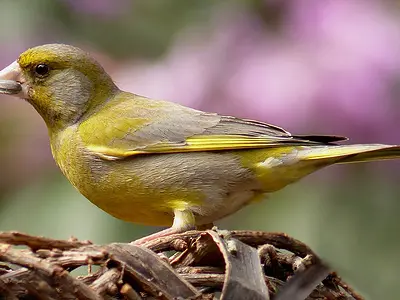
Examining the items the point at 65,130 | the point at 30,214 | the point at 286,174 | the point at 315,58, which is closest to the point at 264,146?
the point at 286,174

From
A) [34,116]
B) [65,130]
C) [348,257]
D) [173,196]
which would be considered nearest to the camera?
[173,196]

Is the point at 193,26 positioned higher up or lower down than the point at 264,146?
higher up

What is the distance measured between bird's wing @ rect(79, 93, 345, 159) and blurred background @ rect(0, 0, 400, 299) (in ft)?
1.85

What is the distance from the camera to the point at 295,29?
368 cm

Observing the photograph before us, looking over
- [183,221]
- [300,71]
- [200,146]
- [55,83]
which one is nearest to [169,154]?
[200,146]

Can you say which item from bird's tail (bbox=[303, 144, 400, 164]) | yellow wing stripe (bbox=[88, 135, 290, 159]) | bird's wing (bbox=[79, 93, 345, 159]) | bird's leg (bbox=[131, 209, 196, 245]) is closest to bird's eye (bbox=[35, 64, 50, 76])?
bird's wing (bbox=[79, 93, 345, 159])

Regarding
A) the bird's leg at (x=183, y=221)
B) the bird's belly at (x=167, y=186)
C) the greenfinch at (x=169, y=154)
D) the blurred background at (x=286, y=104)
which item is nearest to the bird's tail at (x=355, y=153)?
the greenfinch at (x=169, y=154)

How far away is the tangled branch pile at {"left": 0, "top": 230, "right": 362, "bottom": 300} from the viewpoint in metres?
1.50

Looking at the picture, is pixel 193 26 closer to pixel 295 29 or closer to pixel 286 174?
pixel 295 29

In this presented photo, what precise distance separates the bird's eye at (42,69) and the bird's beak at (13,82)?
0.20ft

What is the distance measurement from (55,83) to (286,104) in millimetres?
867

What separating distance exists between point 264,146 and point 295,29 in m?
1.09

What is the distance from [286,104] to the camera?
338 centimetres

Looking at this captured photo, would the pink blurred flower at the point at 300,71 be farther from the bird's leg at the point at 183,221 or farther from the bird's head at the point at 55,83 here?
the bird's leg at the point at 183,221
